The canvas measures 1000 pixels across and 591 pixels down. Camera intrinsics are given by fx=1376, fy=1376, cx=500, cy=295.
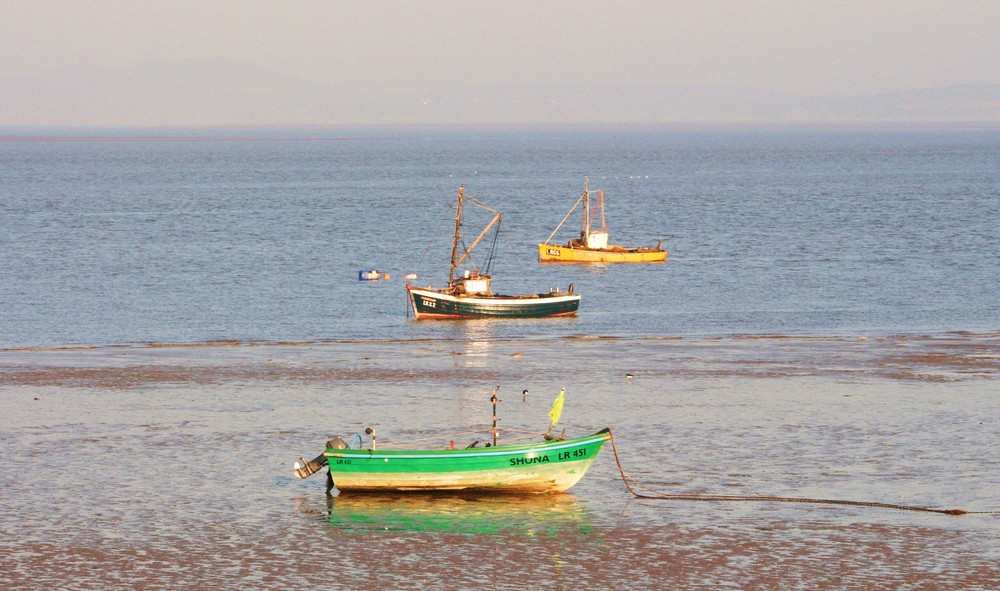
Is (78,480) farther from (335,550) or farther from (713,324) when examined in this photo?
(713,324)

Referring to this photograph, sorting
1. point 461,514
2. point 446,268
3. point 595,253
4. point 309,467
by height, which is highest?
point 309,467

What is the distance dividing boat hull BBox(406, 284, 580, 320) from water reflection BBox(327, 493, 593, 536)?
36.0 m

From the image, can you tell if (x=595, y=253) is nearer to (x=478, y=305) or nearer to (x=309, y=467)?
(x=478, y=305)

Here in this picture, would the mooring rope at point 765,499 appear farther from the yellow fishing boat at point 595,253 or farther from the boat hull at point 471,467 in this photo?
the yellow fishing boat at point 595,253

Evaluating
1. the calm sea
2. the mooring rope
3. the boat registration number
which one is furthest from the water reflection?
the calm sea

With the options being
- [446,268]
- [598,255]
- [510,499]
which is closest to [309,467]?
[510,499]

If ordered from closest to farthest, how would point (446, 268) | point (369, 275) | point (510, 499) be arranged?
point (510, 499)
point (369, 275)
point (446, 268)

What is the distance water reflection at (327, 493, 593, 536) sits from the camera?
30.5m

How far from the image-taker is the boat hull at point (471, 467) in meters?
32.1

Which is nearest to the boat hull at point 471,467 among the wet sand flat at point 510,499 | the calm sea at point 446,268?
the wet sand flat at point 510,499

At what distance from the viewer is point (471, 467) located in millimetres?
32281

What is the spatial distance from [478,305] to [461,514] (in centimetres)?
3760

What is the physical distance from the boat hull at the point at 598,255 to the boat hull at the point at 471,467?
68.5m

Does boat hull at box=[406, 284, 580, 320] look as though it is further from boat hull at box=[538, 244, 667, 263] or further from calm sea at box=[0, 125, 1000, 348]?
boat hull at box=[538, 244, 667, 263]
